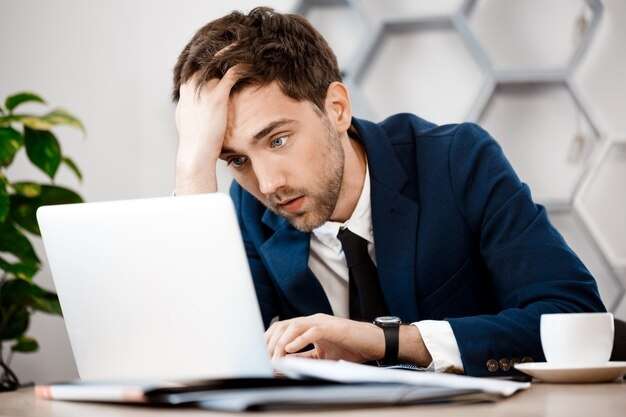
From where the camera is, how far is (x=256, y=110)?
5.42 ft

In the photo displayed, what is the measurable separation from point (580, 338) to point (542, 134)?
1805 mm

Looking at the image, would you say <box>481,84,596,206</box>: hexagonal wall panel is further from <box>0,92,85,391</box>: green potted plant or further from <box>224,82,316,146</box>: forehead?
<box>0,92,85,391</box>: green potted plant

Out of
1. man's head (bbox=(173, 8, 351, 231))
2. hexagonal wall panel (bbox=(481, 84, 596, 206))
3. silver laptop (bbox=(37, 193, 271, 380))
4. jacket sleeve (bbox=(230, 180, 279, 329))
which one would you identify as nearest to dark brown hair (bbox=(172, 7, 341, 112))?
man's head (bbox=(173, 8, 351, 231))

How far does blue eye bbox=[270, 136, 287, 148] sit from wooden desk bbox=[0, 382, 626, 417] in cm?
86

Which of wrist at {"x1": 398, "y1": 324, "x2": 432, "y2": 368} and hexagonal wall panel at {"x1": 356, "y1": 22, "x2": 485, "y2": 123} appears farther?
hexagonal wall panel at {"x1": 356, "y1": 22, "x2": 485, "y2": 123}

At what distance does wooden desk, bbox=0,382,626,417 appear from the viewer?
651 mm

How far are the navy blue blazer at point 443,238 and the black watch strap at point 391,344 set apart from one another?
35cm

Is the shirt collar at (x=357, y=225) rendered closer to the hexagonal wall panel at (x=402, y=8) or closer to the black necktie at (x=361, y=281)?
the black necktie at (x=361, y=281)

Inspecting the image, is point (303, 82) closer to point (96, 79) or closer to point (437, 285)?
point (437, 285)

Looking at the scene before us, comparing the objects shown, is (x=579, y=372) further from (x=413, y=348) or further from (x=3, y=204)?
(x=3, y=204)

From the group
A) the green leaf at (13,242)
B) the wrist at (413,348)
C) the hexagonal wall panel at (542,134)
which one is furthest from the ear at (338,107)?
the green leaf at (13,242)

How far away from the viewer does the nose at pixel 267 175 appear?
5.37 feet

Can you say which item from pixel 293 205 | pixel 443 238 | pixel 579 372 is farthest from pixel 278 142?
pixel 579 372

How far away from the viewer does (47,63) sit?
298 cm
